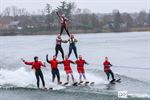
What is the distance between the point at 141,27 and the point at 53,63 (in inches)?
4519

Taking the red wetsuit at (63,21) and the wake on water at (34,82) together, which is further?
the red wetsuit at (63,21)

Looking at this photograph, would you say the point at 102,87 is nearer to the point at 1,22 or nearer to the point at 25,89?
the point at 25,89

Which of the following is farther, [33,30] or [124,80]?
[33,30]

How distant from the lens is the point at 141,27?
463 feet

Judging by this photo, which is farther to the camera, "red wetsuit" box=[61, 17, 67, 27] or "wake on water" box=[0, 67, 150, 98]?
A: "red wetsuit" box=[61, 17, 67, 27]

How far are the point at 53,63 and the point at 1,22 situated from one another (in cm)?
11240

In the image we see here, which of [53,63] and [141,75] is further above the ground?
[53,63]

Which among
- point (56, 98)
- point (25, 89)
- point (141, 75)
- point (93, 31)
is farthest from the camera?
point (93, 31)

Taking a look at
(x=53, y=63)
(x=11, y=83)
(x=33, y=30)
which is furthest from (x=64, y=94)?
(x=33, y=30)

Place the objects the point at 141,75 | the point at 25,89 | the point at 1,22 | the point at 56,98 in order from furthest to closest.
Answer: the point at 1,22 < the point at 141,75 < the point at 25,89 < the point at 56,98

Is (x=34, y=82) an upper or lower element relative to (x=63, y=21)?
lower

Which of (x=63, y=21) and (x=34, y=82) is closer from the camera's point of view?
(x=63, y=21)

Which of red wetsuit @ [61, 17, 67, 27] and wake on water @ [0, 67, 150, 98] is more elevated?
red wetsuit @ [61, 17, 67, 27]

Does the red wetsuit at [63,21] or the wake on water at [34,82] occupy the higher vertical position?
the red wetsuit at [63,21]
